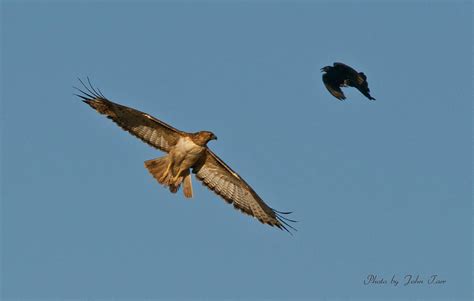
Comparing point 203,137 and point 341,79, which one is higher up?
point 341,79

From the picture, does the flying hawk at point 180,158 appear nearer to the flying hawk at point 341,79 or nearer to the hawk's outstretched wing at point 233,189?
the hawk's outstretched wing at point 233,189

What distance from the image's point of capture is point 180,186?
1530 cm

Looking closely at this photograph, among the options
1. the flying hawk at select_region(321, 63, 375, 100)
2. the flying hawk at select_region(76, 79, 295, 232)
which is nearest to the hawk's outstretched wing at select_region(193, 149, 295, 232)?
the flying hawk at select_region(76, 79, 295, 232)

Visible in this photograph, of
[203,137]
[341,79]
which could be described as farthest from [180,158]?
[341,79]

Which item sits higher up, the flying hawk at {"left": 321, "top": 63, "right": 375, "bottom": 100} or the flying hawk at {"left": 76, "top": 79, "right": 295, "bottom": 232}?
the flying hawk at {"left": 321, "top": 63, "right": 375, "bottom": 100}

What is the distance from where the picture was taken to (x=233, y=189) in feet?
52.9

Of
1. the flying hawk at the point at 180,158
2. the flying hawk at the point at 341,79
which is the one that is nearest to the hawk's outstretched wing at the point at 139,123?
the flying hawk at the point at 180,158

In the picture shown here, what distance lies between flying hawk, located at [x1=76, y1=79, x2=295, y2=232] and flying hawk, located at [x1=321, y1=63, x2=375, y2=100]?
2.32 meters

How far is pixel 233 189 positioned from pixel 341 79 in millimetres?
2967

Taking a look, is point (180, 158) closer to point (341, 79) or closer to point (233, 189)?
point (233, 189)

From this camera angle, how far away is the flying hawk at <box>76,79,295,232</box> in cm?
1512

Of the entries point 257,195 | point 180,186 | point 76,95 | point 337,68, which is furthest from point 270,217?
point 76,95

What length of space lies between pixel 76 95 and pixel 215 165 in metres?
2.93

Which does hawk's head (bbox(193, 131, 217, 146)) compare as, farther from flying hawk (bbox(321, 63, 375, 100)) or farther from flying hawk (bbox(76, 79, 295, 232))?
flying hawk (bbox(321, 63, 375, 100))
